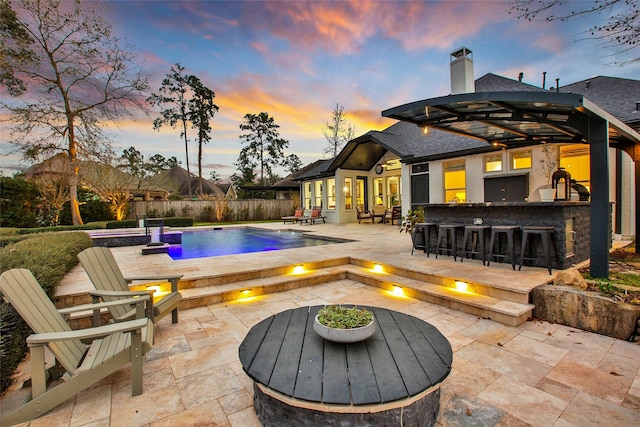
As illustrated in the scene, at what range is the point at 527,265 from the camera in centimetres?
474

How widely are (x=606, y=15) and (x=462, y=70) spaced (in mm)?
3044

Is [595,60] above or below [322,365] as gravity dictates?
above

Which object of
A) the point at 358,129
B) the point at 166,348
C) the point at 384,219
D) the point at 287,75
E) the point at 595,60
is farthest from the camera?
the point at 358,129

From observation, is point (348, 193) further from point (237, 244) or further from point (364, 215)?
point (237, 244)

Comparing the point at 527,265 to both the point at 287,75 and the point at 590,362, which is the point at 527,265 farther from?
the point at 287,75

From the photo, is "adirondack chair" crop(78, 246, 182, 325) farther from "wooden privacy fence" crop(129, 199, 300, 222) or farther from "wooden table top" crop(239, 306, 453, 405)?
"wooden privacy fence" crop(129, 199, 300, 222)

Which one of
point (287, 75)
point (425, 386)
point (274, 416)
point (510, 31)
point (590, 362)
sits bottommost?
point (590, 362)

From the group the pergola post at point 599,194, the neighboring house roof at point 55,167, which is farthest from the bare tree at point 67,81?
the pergola post at point 599,194

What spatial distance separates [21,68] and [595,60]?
17.8m

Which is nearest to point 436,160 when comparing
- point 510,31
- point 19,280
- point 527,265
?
point 510,31

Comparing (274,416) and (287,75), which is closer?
(274,416)

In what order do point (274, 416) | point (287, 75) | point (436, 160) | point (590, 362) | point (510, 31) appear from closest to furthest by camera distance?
1. point (274, 416)
2. point (590, 362)
3. point (510, 31)
4. point (436, 160)
5. point (287, 75)

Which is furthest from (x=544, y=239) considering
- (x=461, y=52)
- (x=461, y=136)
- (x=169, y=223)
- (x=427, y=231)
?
(x=169, y=223)

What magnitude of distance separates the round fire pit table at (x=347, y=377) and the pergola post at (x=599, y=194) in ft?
11.8
